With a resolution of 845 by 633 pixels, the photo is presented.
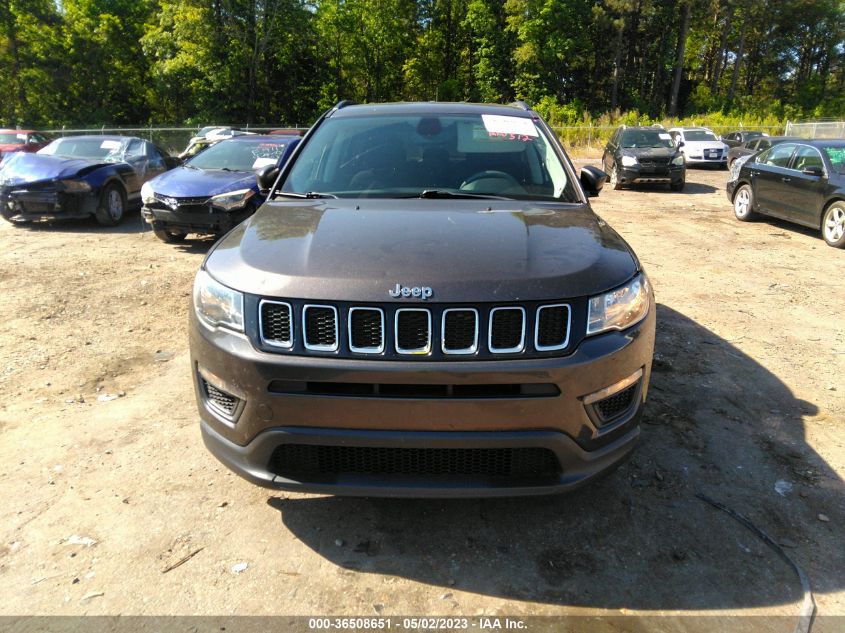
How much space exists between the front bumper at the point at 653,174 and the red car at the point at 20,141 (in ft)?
54.5

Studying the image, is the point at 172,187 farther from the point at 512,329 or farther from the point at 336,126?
the point at 512,329

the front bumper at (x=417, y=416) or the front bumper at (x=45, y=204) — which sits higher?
the front bumper at (x=417, y=416)

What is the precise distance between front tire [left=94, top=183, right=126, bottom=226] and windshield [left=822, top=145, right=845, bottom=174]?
1156cm

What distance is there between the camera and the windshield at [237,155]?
9383 mm

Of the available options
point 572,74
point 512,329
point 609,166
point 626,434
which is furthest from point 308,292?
point 572,74

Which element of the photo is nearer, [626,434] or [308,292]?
[308,292]

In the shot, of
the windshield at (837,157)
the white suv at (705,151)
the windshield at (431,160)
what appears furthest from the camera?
the white suv at (705,151)

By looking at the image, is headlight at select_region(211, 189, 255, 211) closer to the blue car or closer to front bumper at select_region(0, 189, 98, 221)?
the blue car

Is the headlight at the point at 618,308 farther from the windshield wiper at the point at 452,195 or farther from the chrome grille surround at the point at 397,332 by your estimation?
the windshield wiper at the point at 452,195

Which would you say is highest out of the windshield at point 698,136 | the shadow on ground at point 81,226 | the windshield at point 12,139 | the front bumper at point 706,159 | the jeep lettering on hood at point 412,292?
the jeep lettering on hood at point 412,292

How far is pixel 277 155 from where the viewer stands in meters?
9.63

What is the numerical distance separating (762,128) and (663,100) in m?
27.0

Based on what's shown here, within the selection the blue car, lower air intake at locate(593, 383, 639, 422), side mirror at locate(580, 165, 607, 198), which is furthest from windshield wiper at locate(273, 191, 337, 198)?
the blue car

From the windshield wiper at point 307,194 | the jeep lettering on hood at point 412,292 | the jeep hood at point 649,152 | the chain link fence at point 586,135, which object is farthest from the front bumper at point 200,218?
the chain link fence at point 586,135
